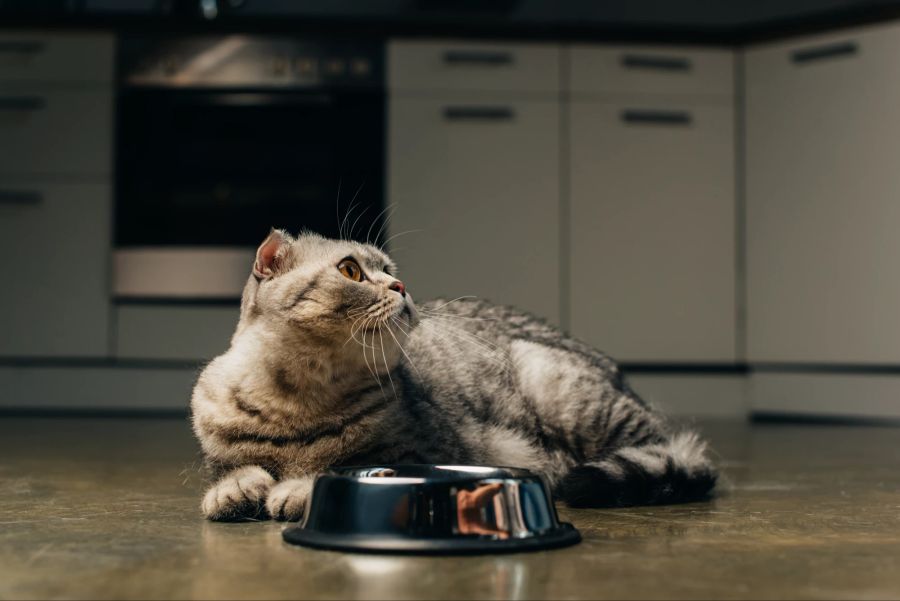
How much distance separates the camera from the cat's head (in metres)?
1.62

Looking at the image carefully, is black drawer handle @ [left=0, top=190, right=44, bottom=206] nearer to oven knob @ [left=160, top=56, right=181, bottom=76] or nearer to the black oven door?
the black oven door

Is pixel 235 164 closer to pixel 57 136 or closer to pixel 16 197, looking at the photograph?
pixel 57 136

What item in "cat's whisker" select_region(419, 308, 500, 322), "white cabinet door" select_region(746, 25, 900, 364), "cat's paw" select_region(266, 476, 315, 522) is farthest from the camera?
"white cabinet door" select_region(746, 25, 900, 364)

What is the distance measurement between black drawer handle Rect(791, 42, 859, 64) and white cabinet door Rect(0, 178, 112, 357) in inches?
99.8

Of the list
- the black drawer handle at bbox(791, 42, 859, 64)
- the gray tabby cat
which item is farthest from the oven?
the gray tabby cat

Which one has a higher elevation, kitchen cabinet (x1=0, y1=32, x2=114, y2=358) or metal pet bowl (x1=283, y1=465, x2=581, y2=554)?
kitchen cabinet (x1=0, y1=32, x2=114, y2=358)

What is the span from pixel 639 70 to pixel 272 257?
8.92 feet

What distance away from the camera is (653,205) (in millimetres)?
4129

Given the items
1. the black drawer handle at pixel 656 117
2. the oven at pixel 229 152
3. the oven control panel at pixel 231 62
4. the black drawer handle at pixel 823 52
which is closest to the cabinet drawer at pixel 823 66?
the black drawer handle at pixel 823 52

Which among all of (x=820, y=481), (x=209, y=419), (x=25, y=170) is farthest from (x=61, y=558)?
(x=25, y=170)

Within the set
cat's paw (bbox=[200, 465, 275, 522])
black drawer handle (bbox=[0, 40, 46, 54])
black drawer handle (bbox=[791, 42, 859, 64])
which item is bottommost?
cat's paw (bbox=[200, 465, 275, 522])

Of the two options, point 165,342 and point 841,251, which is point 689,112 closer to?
point 841,251

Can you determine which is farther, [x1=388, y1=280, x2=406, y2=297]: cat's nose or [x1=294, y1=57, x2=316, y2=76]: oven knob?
[x1=294, y1=57, x2=316, y2=76]: oven knob

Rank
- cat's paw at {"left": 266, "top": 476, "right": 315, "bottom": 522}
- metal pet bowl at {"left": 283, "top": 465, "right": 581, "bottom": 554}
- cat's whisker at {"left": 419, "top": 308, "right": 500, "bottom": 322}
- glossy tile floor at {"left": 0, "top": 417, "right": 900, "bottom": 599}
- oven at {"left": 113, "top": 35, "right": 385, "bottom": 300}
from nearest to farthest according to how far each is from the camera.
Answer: glossy tile floor at {"left": 0, "top": 417, "right": 900, "bottom": 599}, metal pet bowl at {"left": 283, "top": 465, "right": 581, "bottom": 554}, cat's paw at {"left": 266, "top": 476, "right": 315, "bottom": 522}, cat's whisker at {"left": 419, "top": 308, "right": 500, "bottom": 322}, oven at {"left": 113, "top": 35, "right": 385, "bottom": 300}
